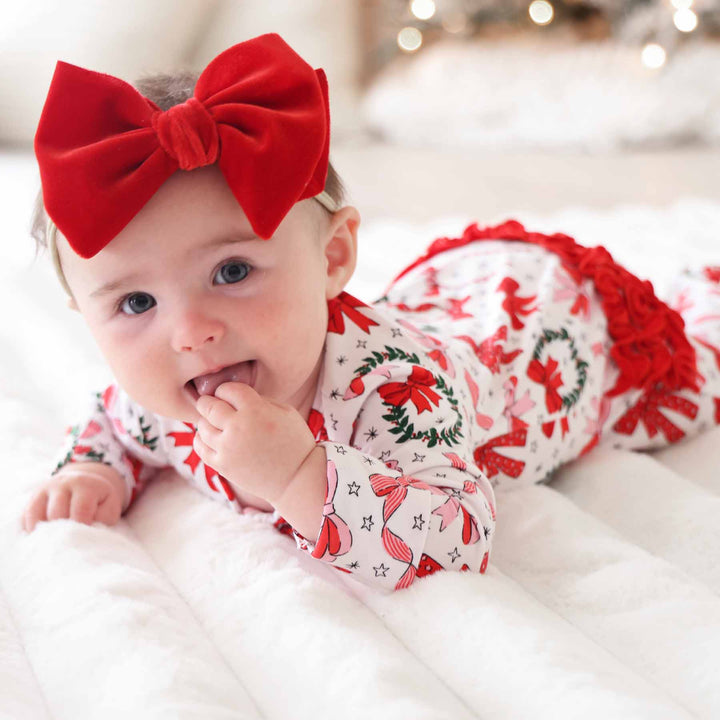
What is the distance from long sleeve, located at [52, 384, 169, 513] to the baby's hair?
21 centimetres

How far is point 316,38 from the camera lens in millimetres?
3285

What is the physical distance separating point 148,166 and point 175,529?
0.38 meters

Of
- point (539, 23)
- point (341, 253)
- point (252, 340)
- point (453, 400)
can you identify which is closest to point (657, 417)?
point (453, 400)

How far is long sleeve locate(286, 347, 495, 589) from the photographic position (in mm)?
772

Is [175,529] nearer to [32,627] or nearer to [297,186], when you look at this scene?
[32,627]

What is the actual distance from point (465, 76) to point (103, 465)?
269 centimetres

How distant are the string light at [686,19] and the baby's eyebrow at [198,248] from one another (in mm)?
2844

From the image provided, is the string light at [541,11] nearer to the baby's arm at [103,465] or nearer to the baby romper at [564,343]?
the baby romper at [564,343]

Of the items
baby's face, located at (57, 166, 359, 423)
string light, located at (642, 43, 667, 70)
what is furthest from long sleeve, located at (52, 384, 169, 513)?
string light, located at (642, 43, 667, 70)

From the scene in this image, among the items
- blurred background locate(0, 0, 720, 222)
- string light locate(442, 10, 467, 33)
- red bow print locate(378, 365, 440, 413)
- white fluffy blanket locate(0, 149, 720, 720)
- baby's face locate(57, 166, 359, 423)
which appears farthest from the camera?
string light locate(442, 10, 467, 33)

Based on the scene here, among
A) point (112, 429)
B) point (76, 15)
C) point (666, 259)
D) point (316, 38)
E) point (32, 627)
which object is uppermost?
point (316, 38)

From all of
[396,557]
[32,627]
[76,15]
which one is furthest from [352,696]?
[76,15]

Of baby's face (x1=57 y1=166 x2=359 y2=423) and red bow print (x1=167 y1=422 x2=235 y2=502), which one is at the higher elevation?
baby's face (x1=57 y1=166 x2=359 y2=423)

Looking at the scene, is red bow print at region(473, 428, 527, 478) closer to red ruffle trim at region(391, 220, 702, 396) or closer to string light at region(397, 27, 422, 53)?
red ruffle trim at region(391, 220, 702, 396)
